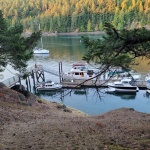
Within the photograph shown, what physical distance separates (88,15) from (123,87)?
8077 centimetres

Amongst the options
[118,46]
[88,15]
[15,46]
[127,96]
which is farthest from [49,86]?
[88,15]

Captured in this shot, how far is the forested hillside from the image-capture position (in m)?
94.4

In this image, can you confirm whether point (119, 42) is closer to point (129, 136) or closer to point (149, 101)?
point (129, 136)

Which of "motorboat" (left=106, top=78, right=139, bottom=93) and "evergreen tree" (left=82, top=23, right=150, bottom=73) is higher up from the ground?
"evergreen tree" (left=82, top=23, right=150, bottom=73)

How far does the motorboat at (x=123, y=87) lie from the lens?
30188 millimetres

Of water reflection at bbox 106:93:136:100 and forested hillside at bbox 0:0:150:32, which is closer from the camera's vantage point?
water reflection at bbox 106:93:136:100

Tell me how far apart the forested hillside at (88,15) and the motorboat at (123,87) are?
61830mm

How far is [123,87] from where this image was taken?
30531 mm

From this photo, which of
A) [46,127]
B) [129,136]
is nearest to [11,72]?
[46,127]

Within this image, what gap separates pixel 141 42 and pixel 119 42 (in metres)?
0.65

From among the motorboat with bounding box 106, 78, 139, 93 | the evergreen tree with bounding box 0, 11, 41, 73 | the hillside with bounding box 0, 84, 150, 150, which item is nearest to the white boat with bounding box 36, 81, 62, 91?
the motorboat with bounding box 106, 78, 139, 93

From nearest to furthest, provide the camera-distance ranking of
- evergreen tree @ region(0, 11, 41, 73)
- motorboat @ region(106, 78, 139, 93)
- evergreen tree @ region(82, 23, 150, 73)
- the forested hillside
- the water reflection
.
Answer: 1. evergreen tree @ region(82, 23, 150, 73)
2. evergreen tree @ region(0, 11, 41, 73)
3. the water reflection
4. motorboat @ region(106, 78, 139, 93)
5. the forested hillside

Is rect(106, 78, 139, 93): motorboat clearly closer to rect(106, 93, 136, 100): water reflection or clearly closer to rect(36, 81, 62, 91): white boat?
rect(106, 93, 136, 100): water reflection

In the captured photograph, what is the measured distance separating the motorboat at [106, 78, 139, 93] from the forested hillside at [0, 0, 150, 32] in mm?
61830
